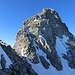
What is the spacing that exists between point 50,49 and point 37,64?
2261cm

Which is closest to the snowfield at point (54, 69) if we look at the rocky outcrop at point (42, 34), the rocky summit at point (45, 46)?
the rocky summit at point (45, 46)

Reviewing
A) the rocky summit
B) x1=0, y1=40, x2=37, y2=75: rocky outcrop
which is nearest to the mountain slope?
the rocky summit

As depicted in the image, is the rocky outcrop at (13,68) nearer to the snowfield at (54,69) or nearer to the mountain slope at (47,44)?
the snowfield at (54,69)

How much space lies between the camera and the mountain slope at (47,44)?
4370 inches

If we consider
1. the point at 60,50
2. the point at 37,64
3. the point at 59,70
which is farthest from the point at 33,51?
the point at 60,50

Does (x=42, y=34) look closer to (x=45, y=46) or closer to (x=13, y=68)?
(x=45, y=46)

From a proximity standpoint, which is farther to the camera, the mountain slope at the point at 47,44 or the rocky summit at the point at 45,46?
the mountain slope at the point at 47,44

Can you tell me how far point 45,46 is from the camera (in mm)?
127250

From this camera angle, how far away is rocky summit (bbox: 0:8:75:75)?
346 feet

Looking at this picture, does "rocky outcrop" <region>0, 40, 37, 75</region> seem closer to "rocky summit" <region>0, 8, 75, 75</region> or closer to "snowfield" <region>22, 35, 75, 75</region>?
"rocky summit" <region>0, 8, 75, 75</region>

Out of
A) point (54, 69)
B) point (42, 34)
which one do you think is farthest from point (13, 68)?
point (42, 34)

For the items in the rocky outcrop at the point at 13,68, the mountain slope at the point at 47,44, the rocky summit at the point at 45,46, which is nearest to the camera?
the rocky outcrop at the point at 13,68

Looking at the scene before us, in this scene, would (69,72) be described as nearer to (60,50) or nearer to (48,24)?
(60,50)

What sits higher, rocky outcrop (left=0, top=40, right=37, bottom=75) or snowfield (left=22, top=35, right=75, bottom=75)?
snowfield (left=22, top=35, right=75, bottom=75)
